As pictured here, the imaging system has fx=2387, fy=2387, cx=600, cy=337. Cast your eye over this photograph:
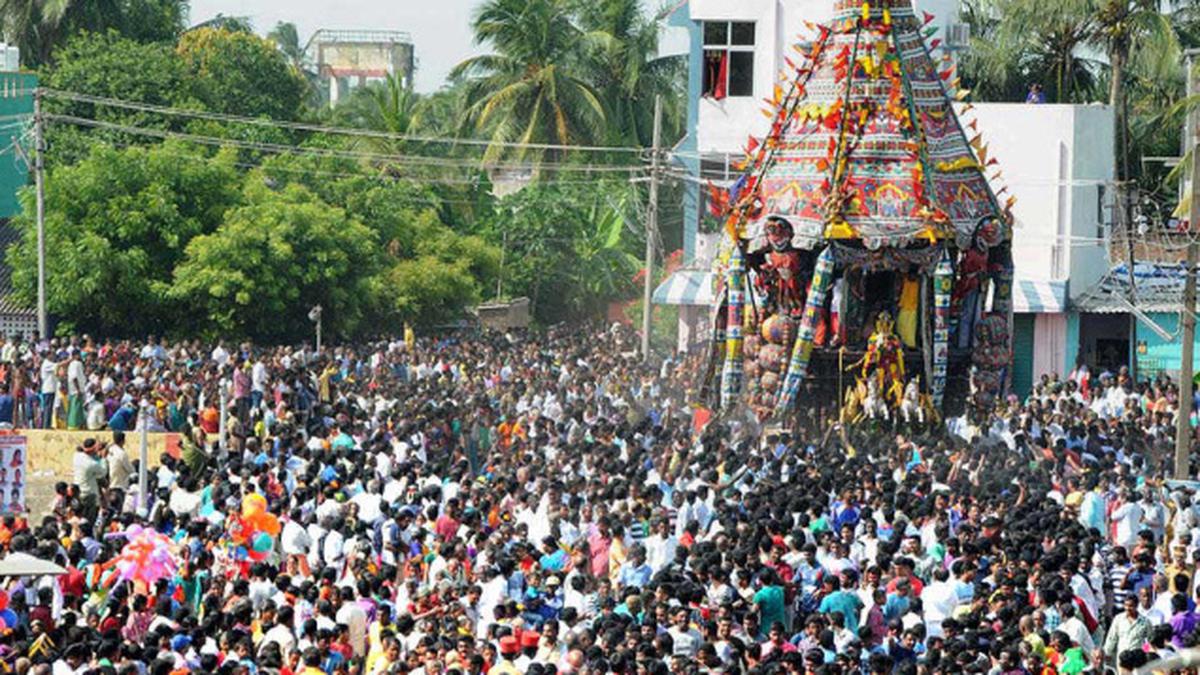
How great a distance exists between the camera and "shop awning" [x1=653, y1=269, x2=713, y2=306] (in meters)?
39.0

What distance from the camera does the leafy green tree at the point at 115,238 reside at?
118 feet

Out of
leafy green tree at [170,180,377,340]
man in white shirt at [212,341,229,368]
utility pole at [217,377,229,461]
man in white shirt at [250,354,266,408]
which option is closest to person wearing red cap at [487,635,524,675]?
utility pole at [217,377,229,461]

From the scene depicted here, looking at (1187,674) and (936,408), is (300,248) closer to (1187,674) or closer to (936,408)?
(936,408)

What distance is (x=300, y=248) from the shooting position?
37.0 meters

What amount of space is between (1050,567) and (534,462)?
7.38 meters

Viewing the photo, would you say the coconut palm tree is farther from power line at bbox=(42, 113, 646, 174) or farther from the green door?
the green door

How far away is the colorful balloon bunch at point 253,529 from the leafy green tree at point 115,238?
698 inches

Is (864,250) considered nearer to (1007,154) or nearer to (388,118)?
(1007,154)

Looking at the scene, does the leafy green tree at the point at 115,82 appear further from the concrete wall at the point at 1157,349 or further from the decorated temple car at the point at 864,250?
the decorated temple car at the point at 864,250

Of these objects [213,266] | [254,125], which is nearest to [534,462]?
[213,266]

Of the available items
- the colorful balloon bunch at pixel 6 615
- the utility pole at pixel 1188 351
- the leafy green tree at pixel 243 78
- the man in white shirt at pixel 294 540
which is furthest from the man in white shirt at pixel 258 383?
the leafy green tree at pixel 243 78

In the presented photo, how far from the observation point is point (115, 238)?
36.3 meters

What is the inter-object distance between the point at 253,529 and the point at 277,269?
18.7 m

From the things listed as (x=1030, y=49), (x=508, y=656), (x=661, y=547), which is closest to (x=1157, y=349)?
(x=1030, y=49)
